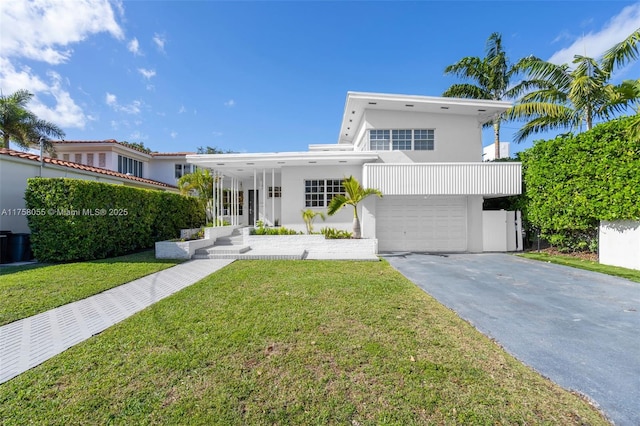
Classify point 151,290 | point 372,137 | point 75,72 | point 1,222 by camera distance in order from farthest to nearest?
1. point 372,137
2. point 75,72
3. point 1,222
4. point 151,290

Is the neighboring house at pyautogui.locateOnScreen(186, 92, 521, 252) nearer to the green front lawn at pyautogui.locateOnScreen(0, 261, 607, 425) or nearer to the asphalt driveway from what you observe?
the asphalt driveway

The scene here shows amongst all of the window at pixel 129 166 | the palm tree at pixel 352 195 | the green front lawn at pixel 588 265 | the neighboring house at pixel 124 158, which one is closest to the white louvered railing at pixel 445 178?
the palm tree at pixel 352 195

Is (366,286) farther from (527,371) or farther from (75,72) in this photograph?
(75,72)

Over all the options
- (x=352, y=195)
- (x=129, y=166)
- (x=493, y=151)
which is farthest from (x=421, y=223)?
(x=129, y=166)

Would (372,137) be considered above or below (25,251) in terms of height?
above

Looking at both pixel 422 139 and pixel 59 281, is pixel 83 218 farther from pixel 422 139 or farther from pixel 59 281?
pixel 422 139

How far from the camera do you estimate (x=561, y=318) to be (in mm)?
4832

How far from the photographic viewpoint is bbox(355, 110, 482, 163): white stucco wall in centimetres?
1364

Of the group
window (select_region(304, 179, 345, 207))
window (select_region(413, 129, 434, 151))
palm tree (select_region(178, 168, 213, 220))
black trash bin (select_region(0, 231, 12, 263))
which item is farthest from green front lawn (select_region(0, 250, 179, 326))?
window (select_region(413, 129, 434, 151))

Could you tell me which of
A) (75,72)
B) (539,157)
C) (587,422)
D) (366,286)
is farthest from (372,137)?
(75,72)

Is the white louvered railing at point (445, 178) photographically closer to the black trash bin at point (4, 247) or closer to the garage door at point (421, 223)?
the garage door at point (421, 223)

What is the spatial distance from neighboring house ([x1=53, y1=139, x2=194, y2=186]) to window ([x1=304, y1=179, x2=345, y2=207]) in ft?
50.6

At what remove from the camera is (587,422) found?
7.92 feet

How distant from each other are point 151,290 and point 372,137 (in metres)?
12.0
